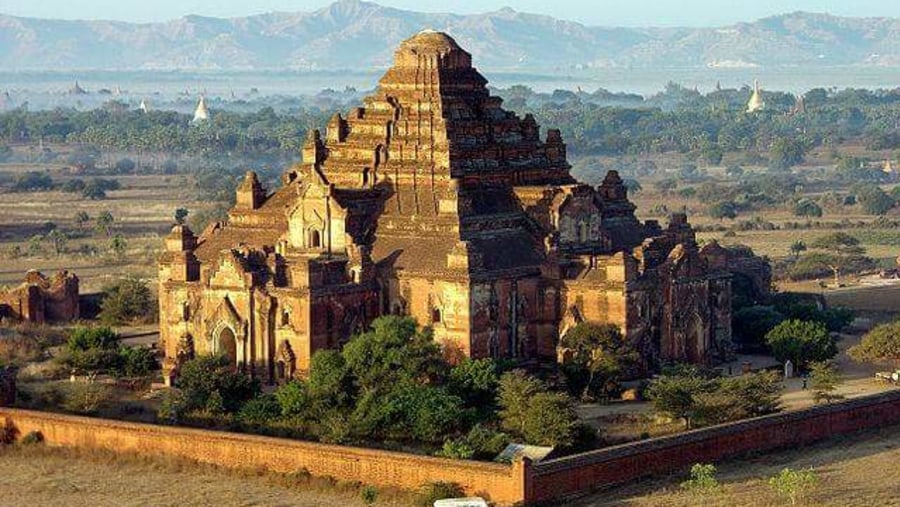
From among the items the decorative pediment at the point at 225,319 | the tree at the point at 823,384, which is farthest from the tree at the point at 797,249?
the decorative pediment at the point at 225,319

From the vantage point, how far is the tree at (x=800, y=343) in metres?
54.3

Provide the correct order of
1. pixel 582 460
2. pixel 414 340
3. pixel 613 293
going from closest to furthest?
pixel 582 460 → pixel 414 340 → pixel 613 293

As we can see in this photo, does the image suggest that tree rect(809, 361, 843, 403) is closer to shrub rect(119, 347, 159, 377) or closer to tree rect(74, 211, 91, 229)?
shrub rect(119, 347, 159, 377)

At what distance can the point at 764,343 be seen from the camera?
2263 inches

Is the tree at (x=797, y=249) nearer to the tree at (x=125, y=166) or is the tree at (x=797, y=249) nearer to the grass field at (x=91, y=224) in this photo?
the grass field at (x=91, y=224)

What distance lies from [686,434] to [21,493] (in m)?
13.4

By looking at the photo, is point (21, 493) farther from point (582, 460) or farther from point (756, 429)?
point (756, 429)

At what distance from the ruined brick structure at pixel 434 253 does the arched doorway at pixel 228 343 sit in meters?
0.04

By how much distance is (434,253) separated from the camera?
52906mm

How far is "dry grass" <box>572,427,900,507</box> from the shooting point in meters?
39.8

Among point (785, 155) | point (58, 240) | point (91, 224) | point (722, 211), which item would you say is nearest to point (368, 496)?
point (58, 240)

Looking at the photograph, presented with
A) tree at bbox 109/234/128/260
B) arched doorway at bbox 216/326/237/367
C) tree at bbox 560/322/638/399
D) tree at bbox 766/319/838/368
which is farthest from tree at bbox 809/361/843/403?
tree at bbox 109/234/128/260

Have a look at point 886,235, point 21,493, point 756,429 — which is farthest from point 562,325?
point 886,235

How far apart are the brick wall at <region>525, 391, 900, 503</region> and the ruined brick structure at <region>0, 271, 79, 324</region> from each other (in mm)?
24512
